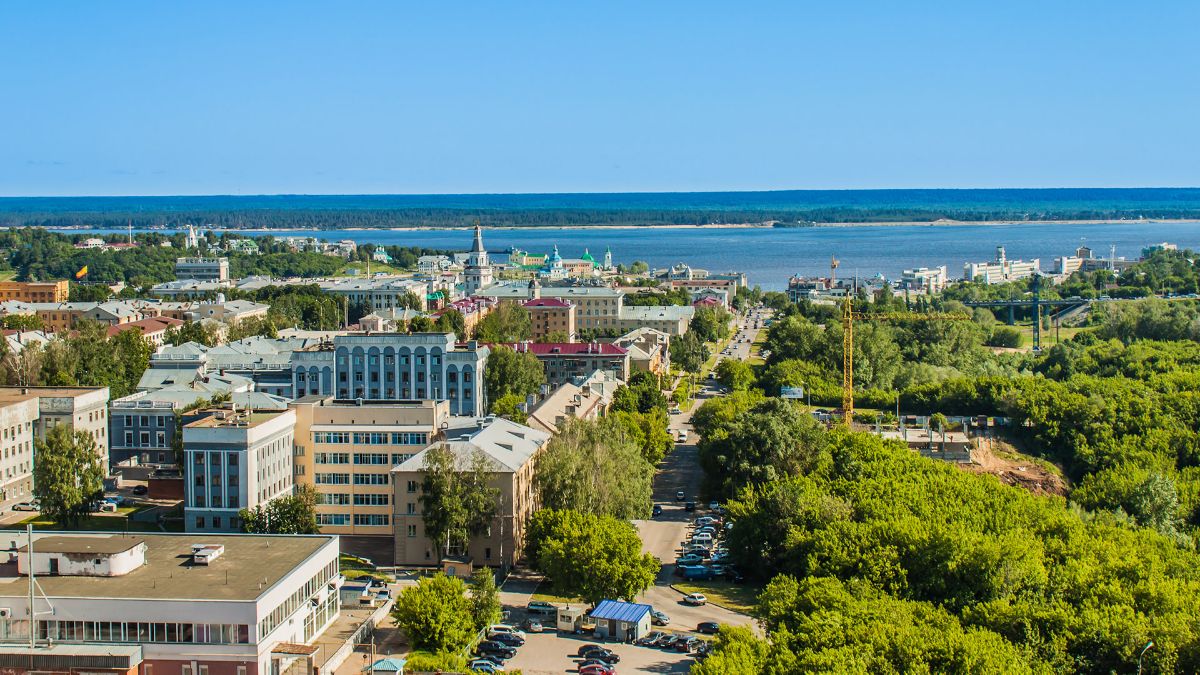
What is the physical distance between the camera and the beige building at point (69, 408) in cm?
4234

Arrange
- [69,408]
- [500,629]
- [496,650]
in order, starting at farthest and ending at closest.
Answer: [69,408], [500,629], [496,650]

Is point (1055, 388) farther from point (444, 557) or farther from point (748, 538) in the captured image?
point (444, 557)

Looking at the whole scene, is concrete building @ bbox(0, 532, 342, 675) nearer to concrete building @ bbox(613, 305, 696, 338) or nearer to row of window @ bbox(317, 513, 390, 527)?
row of window @ bbox(317, 513, 390, 527)

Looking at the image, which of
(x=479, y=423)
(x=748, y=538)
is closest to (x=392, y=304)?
(x=479, y=423)

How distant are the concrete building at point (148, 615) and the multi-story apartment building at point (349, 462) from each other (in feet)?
34.5

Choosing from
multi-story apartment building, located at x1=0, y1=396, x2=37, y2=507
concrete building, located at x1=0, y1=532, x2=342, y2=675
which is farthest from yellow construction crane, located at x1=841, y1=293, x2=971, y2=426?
concrete building, located at x1=0, y1=532, x2=342, y2=675

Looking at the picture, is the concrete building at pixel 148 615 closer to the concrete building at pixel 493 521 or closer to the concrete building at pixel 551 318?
the concrete building at pixel 493 521

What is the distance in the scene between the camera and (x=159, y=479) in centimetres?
4056

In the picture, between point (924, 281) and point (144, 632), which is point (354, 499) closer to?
point (144, 632)

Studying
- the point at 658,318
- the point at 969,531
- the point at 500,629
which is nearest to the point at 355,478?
the point at 500,629

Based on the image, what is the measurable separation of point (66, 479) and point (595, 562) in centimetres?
1521

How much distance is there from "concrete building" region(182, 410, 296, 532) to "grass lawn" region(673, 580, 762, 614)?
1059cm

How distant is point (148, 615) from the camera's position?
23625 millimetres

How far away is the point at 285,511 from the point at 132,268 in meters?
108
